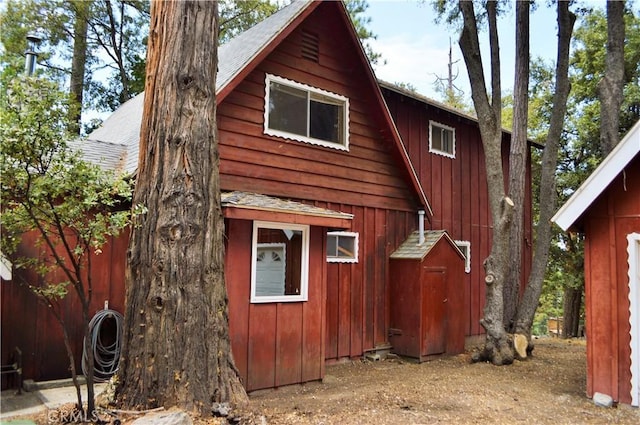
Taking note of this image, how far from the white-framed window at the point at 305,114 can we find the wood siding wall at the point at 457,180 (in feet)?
7.13

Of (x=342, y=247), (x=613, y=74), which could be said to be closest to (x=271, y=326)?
(x=342, y=247)

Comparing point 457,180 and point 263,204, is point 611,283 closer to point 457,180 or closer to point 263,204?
point 263,204

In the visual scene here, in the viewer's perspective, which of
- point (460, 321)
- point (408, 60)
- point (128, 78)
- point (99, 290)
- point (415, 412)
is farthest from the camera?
point (408, 60)

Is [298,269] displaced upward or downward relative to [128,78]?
downward

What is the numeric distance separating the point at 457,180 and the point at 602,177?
20.1ft

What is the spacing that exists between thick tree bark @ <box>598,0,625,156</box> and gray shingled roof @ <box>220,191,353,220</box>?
539cm

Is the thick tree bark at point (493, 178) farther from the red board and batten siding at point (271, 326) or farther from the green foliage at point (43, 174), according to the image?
the green foliage at point (43, 174)

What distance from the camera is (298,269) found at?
6891mm

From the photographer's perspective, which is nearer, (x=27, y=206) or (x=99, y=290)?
(x=27, y=206)

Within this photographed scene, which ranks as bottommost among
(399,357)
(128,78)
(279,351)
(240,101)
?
(399,357)

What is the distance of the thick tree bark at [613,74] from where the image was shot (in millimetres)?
8852

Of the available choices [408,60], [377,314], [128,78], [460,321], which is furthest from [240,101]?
[408,60]

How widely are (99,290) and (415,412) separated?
170 inches

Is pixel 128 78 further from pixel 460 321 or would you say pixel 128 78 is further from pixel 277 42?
pixel 460 321
